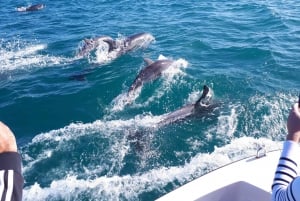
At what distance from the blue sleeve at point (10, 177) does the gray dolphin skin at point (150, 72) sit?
431 inches

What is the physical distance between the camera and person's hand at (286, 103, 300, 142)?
433 cm

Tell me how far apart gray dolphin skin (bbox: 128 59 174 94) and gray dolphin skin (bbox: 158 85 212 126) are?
259cm

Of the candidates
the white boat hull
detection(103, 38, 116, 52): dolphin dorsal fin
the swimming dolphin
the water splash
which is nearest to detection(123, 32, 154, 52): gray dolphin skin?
detection(103, 38, 116, 52): dolphin dorsal fin

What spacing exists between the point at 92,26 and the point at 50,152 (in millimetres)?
12905

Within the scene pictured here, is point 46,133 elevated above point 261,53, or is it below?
below

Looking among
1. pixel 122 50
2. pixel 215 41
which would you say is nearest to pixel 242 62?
pixel 215 41

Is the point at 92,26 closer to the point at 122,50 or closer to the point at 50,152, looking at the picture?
the point at 122,50

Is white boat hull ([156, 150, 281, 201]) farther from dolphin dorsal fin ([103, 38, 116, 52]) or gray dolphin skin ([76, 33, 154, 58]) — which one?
gray dolphin skin ([76, 33, 154, 58])

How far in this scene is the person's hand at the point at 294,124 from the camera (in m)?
4.33

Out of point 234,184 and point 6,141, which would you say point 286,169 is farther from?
point 6,141

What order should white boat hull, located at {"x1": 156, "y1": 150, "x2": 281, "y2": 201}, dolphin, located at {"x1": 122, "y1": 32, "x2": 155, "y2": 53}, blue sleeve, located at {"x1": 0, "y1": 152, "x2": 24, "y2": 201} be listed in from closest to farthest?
blue sleeve, located at {"x1": 0, "y1": 152, "x2": 24, "y2": 201}
white boat hull, located at {"x1": 156, "y1": 150, "x2": 281, "y2": 201}
dolphin, located at {"x1": 122, "y1": 32, "x2": 155, "y2": 53}

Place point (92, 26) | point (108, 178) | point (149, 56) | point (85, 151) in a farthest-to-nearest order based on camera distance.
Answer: point (92, 26) < point (149, 56) < point (85, 151) < point (108, 178)

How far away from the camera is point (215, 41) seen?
1878cm

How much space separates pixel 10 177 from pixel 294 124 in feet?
9.54
